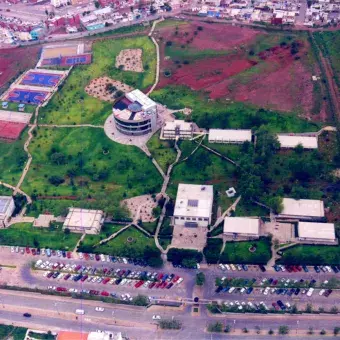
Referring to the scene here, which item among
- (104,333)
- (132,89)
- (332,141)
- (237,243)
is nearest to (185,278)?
(237,243)

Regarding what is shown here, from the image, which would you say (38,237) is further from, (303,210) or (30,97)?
(303,210)

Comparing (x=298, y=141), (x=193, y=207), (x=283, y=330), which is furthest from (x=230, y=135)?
(x=283, y=330)

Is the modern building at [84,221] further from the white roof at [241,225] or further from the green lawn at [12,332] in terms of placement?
the white roof at [241,225]

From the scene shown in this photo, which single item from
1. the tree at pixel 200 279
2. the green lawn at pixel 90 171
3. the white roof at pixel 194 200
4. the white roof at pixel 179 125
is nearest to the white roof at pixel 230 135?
the white roof at pixel 179 125

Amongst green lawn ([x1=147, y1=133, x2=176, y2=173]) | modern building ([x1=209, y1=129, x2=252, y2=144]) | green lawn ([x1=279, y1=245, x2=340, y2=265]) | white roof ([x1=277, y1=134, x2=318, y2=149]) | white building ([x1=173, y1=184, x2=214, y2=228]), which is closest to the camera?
green lawn ([x1=279, y1=245, x2=340, y2=265])

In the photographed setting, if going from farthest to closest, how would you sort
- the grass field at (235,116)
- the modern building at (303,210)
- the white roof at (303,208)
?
the grass field at (235,116) < the white roof at (303,208) < the modern building at (303,210)

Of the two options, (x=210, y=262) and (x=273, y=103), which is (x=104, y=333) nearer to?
(x=210, y=262)

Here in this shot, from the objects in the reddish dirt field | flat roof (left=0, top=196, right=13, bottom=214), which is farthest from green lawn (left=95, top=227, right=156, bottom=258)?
the reddish dirt field

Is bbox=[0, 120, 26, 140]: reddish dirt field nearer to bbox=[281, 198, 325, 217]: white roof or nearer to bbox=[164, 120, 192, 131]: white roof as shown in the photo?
bbox=[164, 120, 192, 131]: white roof
